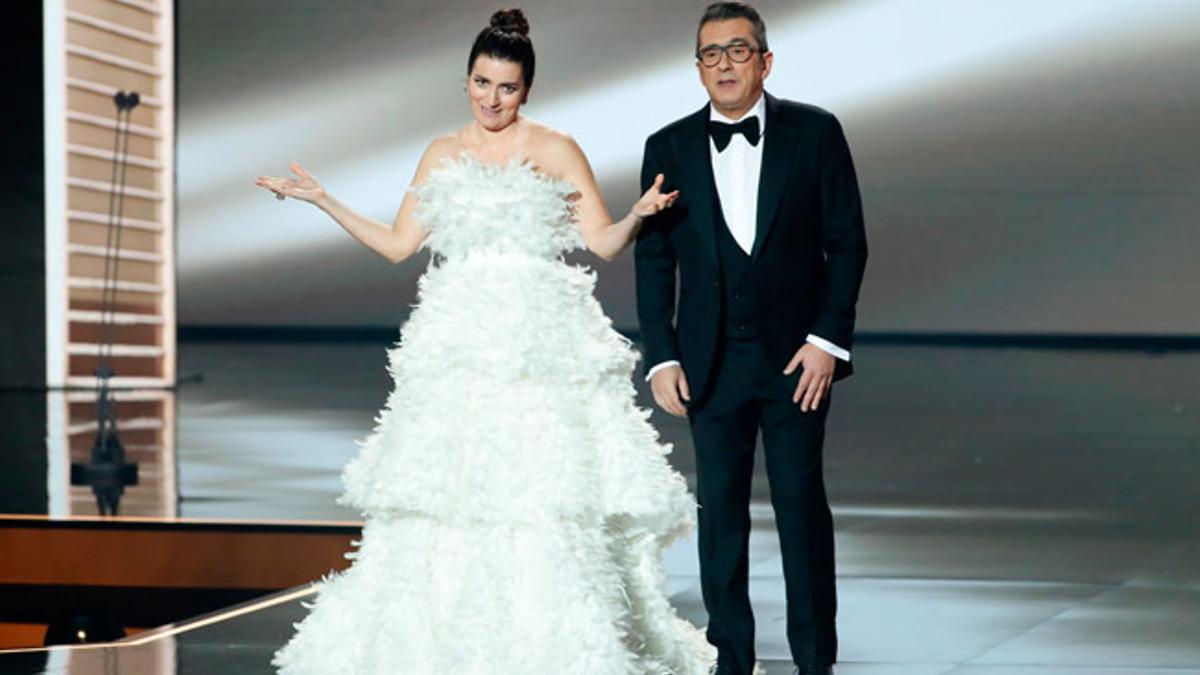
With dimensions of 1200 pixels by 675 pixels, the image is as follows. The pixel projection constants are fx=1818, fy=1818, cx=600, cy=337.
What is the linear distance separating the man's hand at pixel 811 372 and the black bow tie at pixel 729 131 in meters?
0.39

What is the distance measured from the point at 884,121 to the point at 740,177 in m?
11.9

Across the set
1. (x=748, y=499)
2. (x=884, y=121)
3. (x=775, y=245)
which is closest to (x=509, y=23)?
(x=775, y=245)

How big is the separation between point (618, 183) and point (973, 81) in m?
3.03

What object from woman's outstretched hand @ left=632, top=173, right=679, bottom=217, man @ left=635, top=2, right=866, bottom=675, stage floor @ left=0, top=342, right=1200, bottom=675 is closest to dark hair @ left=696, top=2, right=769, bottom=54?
man @ left=635, top=2, right=866, bottom=675

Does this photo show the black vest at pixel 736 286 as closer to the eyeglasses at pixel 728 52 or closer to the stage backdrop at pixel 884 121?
the eyeglasses at pixel 728 52

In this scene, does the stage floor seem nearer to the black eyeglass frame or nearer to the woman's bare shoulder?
the woman's bare shoulder

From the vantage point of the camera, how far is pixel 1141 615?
4230 mm

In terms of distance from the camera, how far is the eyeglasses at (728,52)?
3.14 m

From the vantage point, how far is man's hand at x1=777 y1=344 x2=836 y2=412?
3180 millimetres

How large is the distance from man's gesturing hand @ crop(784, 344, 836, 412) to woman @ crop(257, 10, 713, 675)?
0.96 ft

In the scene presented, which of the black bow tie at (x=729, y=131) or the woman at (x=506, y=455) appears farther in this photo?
the black bow tie at (x=729, y=131)

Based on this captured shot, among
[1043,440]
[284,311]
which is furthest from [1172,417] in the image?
[284,311]

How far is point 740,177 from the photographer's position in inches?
128

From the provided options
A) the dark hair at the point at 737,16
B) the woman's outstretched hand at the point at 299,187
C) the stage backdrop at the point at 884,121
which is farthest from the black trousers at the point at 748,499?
the stage backdrop at the point at 884,121
